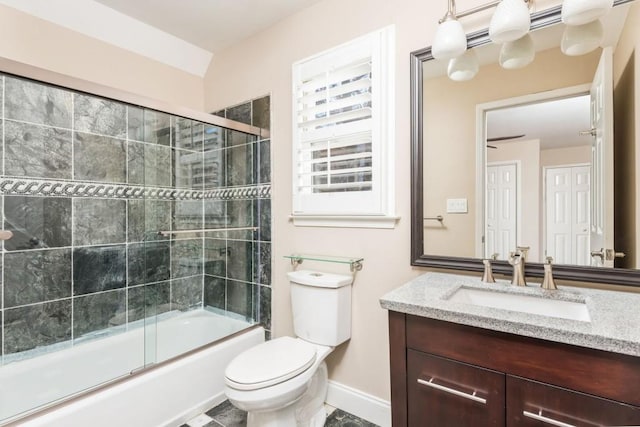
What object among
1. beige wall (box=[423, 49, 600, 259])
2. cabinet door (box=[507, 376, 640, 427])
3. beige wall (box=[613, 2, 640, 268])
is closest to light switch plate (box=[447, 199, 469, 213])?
beige wall (box=[423, 49, 600, 259])

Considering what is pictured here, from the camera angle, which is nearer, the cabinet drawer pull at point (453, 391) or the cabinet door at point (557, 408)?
the cabinet door at point (557, 408)

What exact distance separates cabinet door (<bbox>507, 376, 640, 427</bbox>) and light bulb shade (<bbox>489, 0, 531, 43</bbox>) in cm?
124

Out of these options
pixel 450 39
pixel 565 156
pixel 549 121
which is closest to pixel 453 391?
pixel 565 156

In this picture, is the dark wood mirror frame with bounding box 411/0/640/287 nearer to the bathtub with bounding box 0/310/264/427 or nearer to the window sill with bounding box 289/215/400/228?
the window sill with bounding box 289/215/400/228

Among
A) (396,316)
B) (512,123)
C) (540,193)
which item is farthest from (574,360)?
(512,123)

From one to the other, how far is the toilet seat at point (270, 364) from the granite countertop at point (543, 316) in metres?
0.59

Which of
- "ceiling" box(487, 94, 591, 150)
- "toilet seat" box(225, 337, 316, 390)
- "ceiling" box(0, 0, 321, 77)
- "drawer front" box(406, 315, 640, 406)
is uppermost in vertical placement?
"ceiling" box(0, 0, 321, 77)

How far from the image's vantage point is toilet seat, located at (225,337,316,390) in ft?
4.51

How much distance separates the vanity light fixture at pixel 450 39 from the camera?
1396 millimetres

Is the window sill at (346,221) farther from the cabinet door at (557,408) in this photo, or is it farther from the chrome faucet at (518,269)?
the cabinet door at (557,408)

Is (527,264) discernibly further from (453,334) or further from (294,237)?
(294,237)

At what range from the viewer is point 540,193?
1.34 meters

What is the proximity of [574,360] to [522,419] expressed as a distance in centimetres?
23

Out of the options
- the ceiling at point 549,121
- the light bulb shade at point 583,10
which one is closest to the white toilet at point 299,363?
the ceiling at point 549,121
